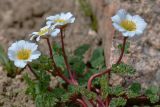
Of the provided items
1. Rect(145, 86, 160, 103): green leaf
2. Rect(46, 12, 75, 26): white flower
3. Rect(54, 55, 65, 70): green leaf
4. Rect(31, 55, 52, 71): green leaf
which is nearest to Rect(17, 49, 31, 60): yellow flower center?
Rect(31, 55, 52, 71): green leaf

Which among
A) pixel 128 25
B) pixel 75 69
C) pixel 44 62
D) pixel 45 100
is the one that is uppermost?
pixel 128 25

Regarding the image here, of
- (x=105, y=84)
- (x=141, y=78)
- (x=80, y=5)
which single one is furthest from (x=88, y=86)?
(x=80, y=5)

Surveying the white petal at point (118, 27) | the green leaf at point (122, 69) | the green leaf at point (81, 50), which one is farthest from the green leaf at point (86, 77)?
the white petal at point (118, 27)

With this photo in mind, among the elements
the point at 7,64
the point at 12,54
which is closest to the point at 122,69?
the point at 12,54

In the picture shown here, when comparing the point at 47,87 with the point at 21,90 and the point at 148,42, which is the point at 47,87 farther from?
the point at 148,42

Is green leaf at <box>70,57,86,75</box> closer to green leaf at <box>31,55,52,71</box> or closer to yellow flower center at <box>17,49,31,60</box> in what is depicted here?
green leaf at <box>31,55,52,71</box>

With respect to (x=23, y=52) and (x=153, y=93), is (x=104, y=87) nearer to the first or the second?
(x=153, y=93)
